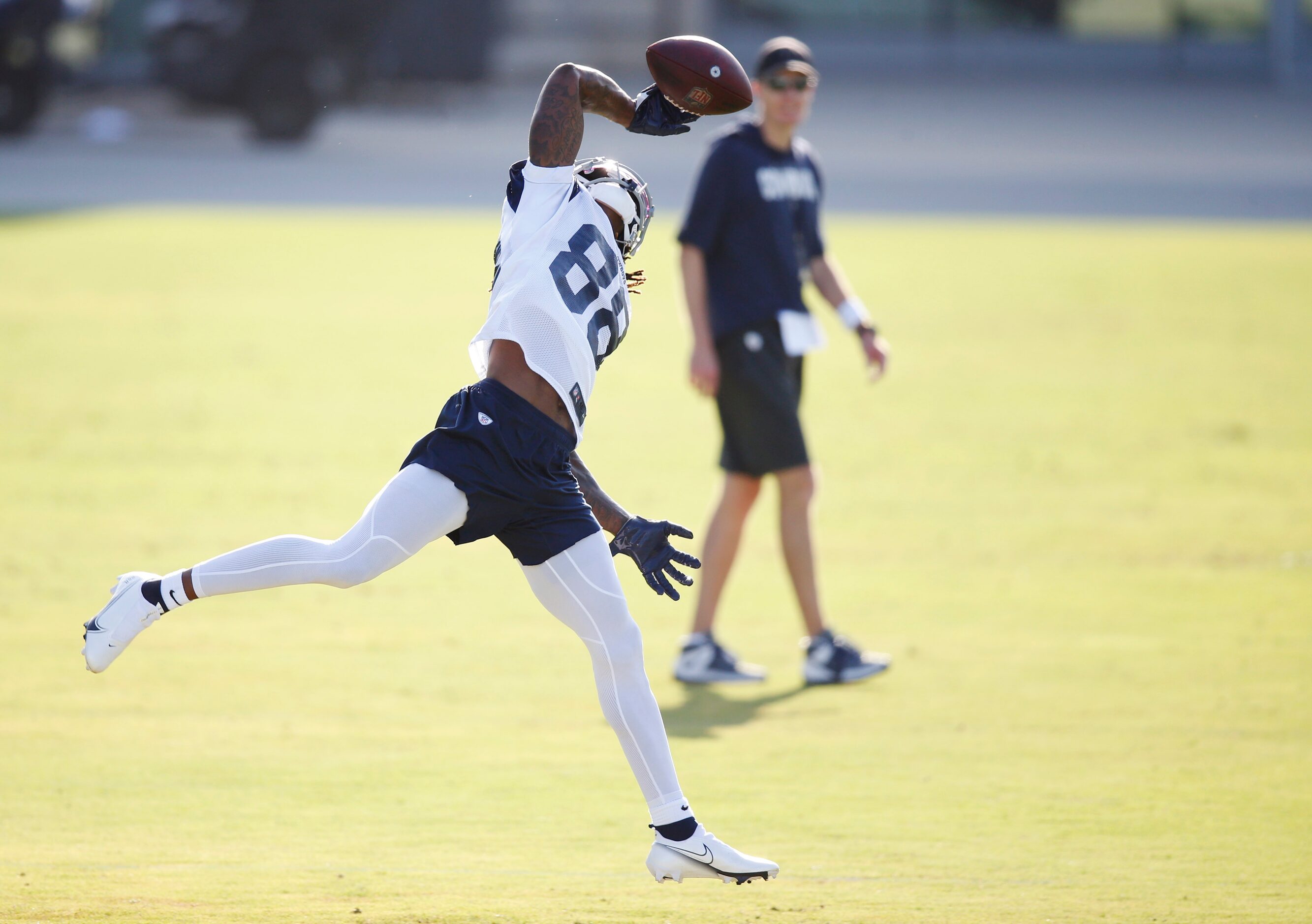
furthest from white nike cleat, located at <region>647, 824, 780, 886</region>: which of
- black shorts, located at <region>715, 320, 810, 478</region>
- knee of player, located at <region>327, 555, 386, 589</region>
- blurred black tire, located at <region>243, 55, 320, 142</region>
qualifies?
blurred black tire, located at <region>243, 55, 320, 142</region>

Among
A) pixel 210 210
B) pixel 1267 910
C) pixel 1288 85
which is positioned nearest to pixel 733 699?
pixel 1267 910

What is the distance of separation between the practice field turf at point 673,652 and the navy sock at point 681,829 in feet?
1.05

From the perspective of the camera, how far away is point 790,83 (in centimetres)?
641

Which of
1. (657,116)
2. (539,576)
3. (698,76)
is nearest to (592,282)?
(657,116)

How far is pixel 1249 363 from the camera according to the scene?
1292 cm

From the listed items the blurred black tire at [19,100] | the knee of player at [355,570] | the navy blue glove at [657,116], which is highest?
the navy blue glove at [657,116]

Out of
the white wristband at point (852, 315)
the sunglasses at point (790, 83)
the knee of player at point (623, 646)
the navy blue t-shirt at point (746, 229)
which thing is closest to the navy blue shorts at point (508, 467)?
the knee of player at point (623, 646)

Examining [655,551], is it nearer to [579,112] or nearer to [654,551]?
[654,551]

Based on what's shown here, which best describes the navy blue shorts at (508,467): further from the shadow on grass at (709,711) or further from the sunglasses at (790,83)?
the sunglasses at (790,83)

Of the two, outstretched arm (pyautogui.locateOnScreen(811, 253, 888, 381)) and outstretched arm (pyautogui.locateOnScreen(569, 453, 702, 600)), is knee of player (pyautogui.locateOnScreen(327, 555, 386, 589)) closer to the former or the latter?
outstretched arm (pyautogui.locateOnScreen(569, 453, 702, 600))

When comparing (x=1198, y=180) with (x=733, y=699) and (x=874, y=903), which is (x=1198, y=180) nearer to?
(x=733, y=699)

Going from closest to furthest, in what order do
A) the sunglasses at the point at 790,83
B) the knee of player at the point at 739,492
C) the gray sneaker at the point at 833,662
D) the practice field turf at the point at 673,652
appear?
the practice field turf at the point at 673,652 → the sunglasses at the point at 790,83 → the gray sneaker at the point at 833,662 → the knee of player at the point at 739,492

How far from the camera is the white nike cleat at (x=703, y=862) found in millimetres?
4176

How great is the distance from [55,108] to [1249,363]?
81.3 ft
